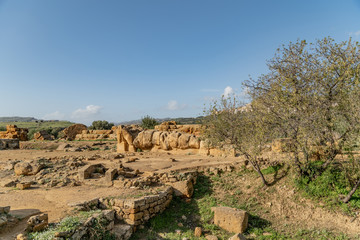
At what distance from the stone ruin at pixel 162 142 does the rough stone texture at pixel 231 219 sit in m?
7.19

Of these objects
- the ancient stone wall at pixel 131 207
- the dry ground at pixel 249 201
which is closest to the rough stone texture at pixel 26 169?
the dry ground at pixel 249 201

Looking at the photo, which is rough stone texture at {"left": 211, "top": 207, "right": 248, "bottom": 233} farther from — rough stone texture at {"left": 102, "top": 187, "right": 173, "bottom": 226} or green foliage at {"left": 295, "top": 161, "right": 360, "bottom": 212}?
green foliage at {"left": 295, "top": 161, "right": 360, "bottom": 212}

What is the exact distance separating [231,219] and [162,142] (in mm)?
10985

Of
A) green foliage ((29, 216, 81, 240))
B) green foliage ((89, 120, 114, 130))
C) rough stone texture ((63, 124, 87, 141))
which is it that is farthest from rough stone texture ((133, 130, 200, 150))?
green foliage ((89, 120, 114, 130))

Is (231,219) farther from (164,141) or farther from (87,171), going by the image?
(164,141)

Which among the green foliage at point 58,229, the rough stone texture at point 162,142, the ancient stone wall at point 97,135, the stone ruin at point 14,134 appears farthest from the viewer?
the ancient stone wall at point 97,135

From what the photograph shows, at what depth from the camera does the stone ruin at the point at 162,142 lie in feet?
51.8

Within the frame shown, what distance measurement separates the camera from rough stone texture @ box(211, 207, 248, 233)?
6.80 metres

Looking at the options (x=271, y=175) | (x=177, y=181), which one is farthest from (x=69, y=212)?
(x=271, y=175)

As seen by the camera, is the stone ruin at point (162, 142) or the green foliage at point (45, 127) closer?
the stone ruin at point (162, 142)

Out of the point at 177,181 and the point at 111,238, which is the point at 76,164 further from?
the point at 111,238

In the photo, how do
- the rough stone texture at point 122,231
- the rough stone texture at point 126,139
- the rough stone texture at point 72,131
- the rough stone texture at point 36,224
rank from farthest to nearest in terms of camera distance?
1. the rough stone texture at point 72,131
2. the rough stone texture at point 126,139
3. the rough stone texture at point 122,231
4. the rough stone texture at point 36,224

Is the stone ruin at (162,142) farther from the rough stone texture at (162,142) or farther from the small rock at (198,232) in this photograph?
the small rock at (198,232)

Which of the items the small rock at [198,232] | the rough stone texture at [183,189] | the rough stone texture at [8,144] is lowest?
the small rock at [198,232]
